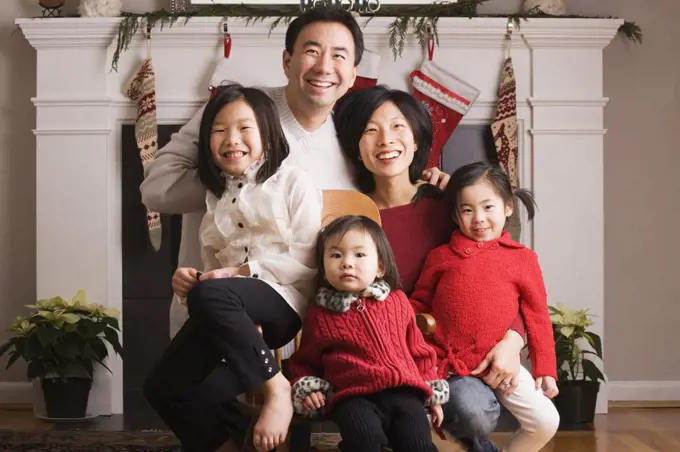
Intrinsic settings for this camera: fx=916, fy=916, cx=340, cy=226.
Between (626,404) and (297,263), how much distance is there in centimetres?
277

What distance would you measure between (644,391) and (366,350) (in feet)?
9.29

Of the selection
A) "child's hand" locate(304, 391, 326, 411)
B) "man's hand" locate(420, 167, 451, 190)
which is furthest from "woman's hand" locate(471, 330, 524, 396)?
"man's hand" locate(420, 167, 451, 190)

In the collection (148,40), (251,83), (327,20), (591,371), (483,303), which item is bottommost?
(591,371)

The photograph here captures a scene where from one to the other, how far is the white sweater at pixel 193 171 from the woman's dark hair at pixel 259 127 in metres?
0.10

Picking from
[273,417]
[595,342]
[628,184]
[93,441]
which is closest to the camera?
[273,417]

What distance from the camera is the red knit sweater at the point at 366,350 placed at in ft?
6.01

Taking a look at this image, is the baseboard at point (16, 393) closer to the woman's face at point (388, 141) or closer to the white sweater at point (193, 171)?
the white sweater at point (193, 171)

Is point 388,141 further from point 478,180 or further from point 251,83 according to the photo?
point 251,83

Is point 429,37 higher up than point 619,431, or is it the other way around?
point 429,37

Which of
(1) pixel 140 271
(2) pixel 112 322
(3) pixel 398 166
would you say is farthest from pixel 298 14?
(3) pixel 398 166

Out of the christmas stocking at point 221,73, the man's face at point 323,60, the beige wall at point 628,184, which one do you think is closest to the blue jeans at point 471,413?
the man's face at point 323,60

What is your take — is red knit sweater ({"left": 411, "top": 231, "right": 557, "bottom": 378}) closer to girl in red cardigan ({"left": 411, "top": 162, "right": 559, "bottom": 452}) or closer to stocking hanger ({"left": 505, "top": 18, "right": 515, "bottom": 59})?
girl in red cardigan ({"left": 411, "top": 162, "right": 559, "bottom": 452})

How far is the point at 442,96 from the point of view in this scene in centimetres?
400

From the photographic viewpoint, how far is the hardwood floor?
130 inches
